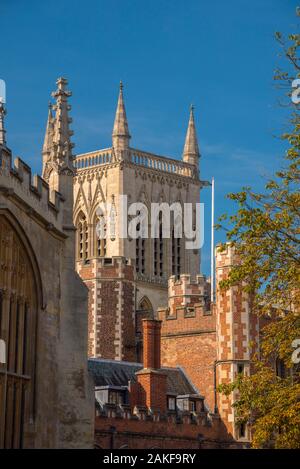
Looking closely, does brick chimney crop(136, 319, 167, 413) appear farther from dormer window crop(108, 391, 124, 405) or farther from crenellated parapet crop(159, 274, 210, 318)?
crenellated parapet crop(159, 274, 210, 318)

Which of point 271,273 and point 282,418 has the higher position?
point 271,273

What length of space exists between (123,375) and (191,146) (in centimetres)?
4516

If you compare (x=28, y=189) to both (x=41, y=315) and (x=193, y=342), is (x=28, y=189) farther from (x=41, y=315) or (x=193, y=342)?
(x=193, y=342)

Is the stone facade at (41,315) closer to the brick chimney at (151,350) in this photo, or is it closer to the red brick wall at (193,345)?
the brick chimney at (151,350)

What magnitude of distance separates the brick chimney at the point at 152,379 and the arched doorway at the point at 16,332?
2229cm

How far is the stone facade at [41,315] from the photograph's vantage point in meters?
27.8

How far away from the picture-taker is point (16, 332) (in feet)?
92.9

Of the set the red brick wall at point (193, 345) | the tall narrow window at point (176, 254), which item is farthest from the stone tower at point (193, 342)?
the tall narrow window at point (176, 254)

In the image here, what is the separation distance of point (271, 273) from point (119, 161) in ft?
205

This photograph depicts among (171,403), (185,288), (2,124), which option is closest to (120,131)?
(185,288)

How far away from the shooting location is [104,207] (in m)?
90.4

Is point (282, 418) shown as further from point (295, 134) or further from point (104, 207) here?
point (104, 207)
